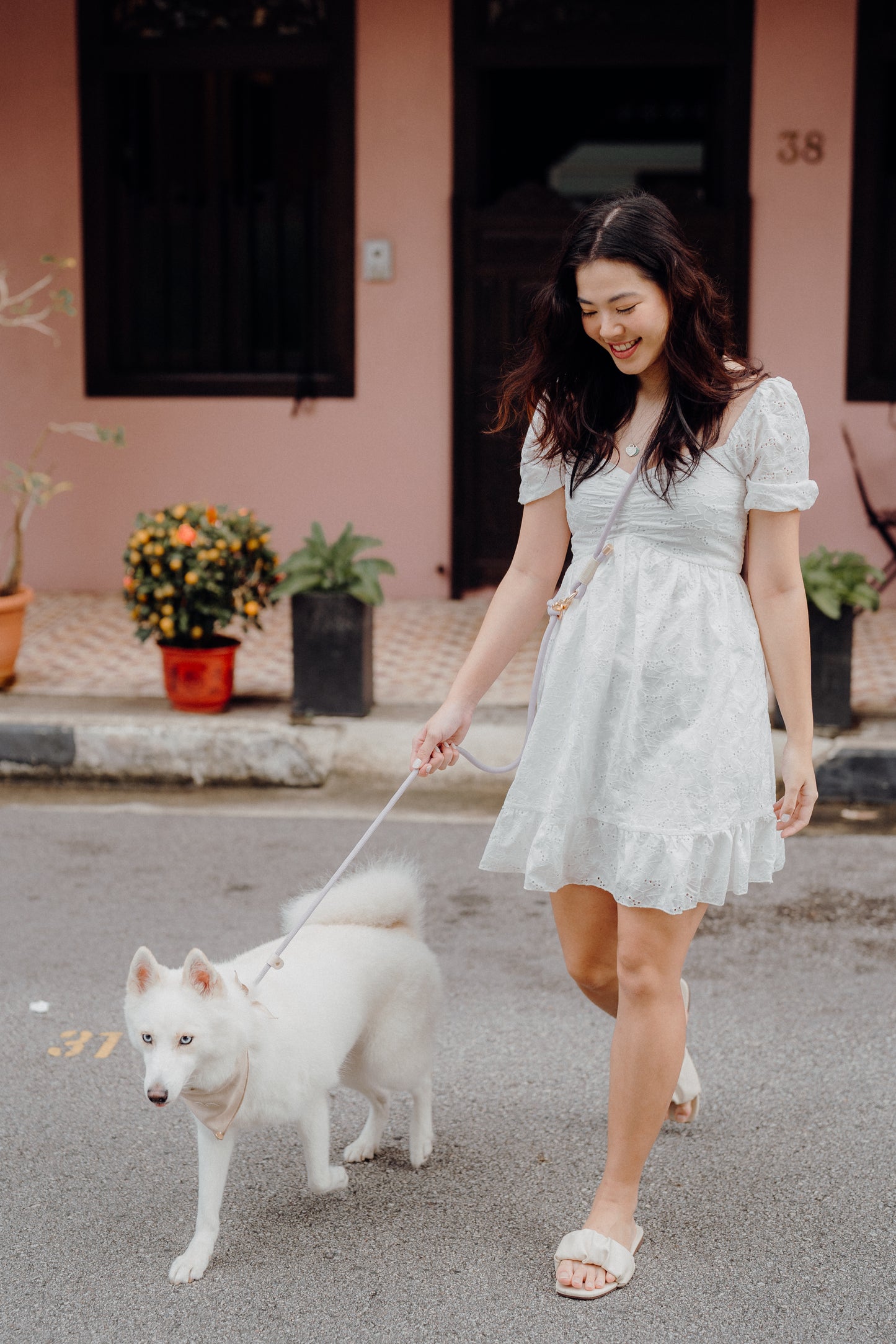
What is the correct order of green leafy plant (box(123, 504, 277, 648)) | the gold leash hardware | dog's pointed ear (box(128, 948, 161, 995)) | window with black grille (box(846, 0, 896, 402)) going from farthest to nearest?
window with black grille (box(846, 0, 896, 402)), green leafy plant (box(123, 504, 277, 648)), the gold leash hardware, dog's pointed ear (box(128, 948, 161, 995))

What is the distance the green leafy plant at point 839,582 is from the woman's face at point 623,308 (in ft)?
12.5

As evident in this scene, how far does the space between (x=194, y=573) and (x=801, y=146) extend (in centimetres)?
494

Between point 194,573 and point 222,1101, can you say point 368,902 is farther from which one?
point 194,573

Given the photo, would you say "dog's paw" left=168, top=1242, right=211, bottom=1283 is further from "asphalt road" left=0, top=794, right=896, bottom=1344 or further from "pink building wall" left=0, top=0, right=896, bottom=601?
"pink building wall" left=0, top=0, right=896, bottom=601

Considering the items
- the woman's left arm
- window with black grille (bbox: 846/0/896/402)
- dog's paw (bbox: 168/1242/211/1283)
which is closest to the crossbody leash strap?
the woman's left arm

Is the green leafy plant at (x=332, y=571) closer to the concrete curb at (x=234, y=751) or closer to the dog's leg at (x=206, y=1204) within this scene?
the concrete curb at (x=234, y=751)

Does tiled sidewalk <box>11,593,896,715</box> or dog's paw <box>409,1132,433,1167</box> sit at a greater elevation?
tiled sidewalk <box>11,593,896,715</box>

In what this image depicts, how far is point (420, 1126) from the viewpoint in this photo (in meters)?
3.34

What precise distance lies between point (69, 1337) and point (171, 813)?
349 cm

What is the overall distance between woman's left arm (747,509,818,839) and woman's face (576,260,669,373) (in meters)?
0.38

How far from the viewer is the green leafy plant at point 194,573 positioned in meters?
6.77

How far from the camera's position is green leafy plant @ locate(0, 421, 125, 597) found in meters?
7.38

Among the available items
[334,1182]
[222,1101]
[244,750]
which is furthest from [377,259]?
[222,1101]

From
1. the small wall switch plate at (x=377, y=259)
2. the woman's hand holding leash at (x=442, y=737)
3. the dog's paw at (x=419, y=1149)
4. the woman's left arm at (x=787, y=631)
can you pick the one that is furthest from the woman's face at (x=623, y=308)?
Result: the small wall switch plate at (x=377, y=259)
